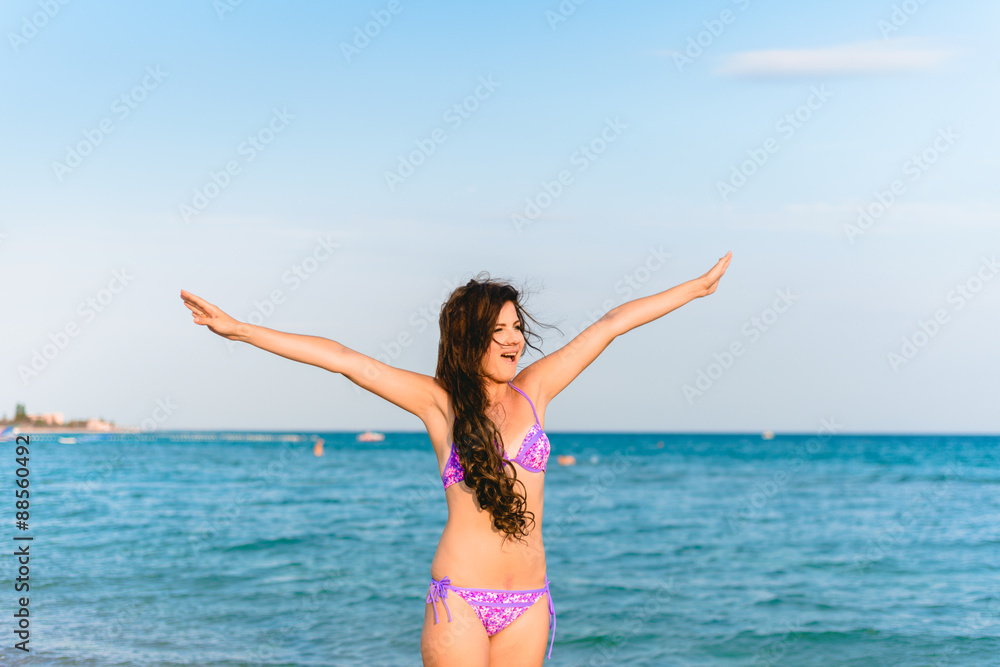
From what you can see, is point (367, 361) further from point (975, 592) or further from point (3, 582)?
point (975, 592)

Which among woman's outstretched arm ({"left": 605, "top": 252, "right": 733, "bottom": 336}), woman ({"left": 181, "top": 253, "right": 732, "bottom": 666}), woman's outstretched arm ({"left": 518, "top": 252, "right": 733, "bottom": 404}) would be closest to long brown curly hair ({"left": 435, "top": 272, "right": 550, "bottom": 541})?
woman ({"left": 181, "top": 253, "right": 732, "bottom": 666})

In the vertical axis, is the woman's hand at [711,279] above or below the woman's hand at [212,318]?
above

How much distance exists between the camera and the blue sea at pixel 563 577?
1049 cm

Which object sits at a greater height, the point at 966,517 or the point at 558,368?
the point at 558,368

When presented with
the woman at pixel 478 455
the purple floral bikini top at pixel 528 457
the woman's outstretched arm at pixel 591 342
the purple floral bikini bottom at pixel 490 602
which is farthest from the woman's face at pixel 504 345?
the purple floral bikini bottom at pixel 490 602

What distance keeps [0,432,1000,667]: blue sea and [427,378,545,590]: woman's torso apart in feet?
23.5

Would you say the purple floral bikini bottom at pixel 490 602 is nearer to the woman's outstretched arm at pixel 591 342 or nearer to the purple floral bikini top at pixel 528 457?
the purple floral bikini top at pixel 528 457

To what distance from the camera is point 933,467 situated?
47469 millimetres

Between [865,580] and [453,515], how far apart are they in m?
13.4

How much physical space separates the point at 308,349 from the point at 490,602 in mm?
1185

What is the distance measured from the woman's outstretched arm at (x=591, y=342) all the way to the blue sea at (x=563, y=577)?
7317 millimetres

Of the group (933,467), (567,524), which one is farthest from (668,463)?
(567,524)

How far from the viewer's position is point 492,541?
3365 millimetres

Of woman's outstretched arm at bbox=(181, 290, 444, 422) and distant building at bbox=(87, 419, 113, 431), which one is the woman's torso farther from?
distant building at bbox=(87, 419, 113, 431)
